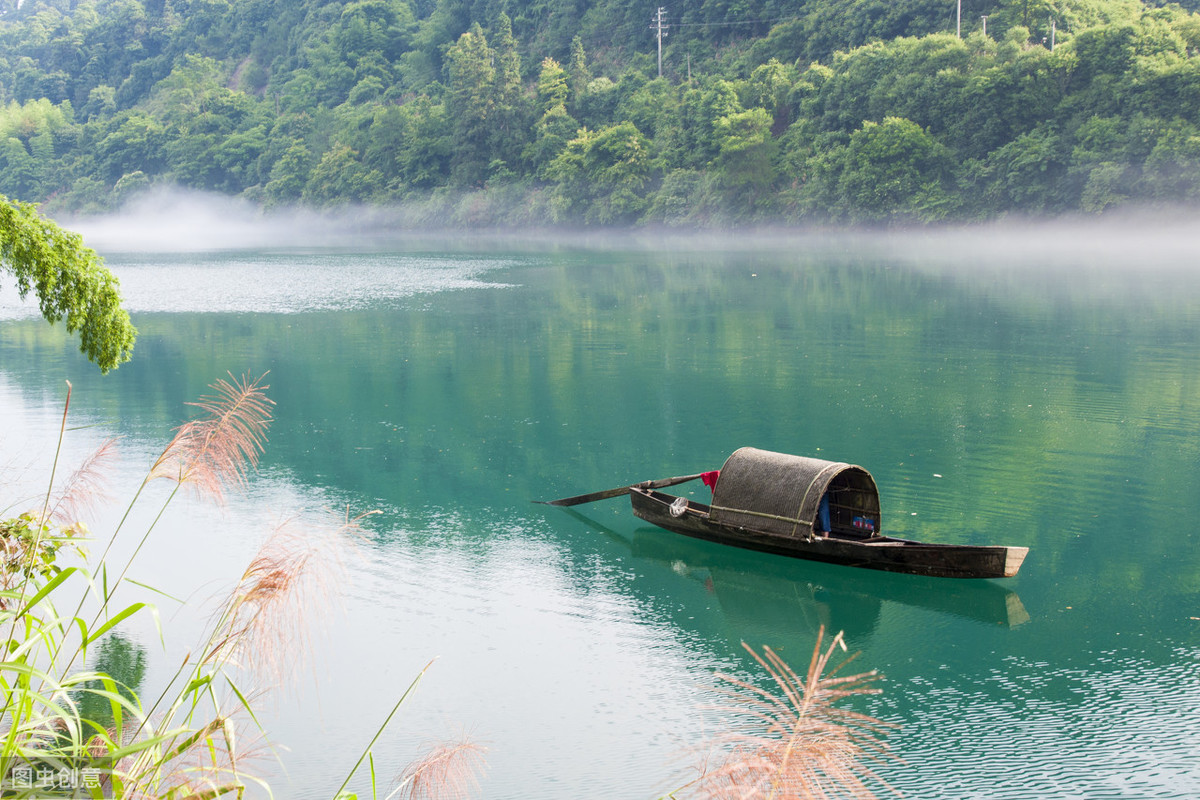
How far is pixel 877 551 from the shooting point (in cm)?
991

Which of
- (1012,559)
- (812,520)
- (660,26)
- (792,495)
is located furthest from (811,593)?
(660,26)

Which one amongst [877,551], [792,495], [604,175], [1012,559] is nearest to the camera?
[1012,559]

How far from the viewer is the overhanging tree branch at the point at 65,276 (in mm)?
8641

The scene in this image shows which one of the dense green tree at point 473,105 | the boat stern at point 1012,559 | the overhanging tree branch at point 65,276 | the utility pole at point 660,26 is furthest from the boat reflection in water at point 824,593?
the dense green tree at point 473,105

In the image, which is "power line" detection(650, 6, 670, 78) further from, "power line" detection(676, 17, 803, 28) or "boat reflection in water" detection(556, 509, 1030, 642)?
"boat reflection in water" detection(556, 509, 1030, 642)

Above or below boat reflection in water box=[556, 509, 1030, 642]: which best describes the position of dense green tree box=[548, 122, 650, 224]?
above

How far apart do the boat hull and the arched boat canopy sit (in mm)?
119

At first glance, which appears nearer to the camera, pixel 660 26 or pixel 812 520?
pixel 812 520

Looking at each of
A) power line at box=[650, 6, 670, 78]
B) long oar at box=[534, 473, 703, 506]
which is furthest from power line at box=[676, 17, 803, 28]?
long oar at box=[534, 473, 703, 506]

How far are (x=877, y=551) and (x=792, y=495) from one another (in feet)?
3.18

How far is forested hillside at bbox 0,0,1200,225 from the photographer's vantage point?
169 ft

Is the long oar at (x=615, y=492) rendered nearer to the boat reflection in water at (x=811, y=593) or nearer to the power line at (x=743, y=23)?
the boat reflection in water at (x=811, y=593)

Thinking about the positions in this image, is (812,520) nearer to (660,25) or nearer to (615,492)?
(615,492)

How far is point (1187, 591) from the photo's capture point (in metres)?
9.87
